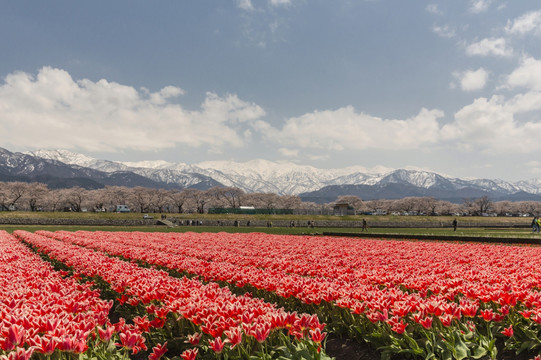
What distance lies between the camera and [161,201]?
159500 mm

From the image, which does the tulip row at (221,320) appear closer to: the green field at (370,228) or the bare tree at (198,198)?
the green field at (370,228)

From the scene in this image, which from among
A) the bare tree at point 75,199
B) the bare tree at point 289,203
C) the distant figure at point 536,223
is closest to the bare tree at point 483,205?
the bare tree at point 289,203

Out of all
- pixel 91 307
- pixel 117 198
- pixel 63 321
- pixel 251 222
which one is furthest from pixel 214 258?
pixel 117 198

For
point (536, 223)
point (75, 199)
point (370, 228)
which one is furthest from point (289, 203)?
point (536, 223)

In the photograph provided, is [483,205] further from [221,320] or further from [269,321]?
[221,320]

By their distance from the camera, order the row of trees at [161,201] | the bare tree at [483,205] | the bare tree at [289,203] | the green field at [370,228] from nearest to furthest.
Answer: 1. the green field at [370,228]
2. the row of trees at [161,201]
3. the bare tree at [483,205]
4. the bare tree at [289,203]

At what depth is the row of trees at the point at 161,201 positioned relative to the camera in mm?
133750

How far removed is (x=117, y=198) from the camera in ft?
526

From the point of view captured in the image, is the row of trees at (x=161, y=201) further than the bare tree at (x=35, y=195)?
Yes

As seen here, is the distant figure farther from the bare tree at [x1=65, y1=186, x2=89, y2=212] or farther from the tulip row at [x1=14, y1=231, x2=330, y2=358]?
the bare tree at [x1=65, y1=186, x2=89, y2=212]

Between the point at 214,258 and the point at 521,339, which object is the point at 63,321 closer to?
the point at 521,339

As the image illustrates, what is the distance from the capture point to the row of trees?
133750 millimetres

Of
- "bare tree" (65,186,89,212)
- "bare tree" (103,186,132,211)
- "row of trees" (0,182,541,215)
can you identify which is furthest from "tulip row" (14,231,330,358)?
"bare tree" (103,186,132,211)

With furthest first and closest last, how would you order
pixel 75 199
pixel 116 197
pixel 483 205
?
pixel 483 205 < pixel 116 197 < pixel 75 199
